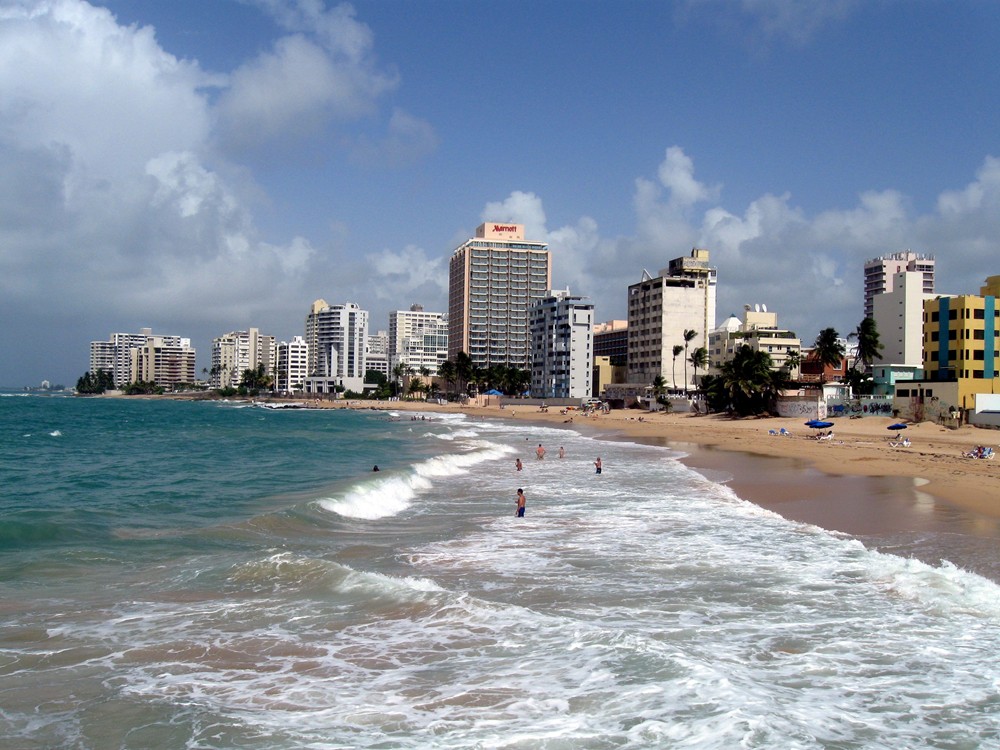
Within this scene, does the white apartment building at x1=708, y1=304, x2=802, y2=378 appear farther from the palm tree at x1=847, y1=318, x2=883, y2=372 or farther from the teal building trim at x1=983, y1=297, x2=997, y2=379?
the teal building trim at x1=983, y1=297, x2=997, y2=379

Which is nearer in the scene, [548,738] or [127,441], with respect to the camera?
[548,738]

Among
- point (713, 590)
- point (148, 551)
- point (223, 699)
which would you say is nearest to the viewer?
point (223, 699)

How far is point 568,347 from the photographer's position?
429ft

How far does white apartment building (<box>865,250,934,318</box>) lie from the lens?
530ft

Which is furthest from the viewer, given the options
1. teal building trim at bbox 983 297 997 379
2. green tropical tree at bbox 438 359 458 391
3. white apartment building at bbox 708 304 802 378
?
green tropical tree at bbox 438 359 458 391

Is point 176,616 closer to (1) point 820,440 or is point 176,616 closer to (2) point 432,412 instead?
(1) point 820,440

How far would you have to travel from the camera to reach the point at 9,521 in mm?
20516

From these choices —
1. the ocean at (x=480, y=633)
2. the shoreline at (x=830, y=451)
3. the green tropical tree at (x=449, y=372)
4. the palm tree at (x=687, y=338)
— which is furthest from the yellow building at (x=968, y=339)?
the green tropical tree at (x=449, y=372)

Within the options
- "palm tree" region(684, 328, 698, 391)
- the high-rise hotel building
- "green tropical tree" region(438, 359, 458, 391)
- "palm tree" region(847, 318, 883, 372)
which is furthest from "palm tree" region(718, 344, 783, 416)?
the high-rise hotel building

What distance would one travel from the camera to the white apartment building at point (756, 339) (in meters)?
98.4

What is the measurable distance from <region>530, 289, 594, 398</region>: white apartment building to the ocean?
4248 inches

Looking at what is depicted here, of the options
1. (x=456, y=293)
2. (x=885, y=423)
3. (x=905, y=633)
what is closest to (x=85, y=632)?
(x=905, y=633)

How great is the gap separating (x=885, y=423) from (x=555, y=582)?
54525 millimetres

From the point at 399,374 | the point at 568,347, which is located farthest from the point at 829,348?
the point at 399,374
